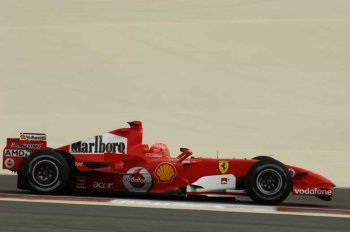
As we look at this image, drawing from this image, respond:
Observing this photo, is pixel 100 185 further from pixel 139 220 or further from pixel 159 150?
pixel 139 220

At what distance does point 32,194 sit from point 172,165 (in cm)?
228

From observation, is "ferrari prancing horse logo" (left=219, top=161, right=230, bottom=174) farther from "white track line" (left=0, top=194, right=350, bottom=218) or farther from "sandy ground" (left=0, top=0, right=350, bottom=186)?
"sandy ground" (left=0, top=0, right=350, bottom=186)

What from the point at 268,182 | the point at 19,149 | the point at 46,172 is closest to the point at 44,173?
the point at 46,172

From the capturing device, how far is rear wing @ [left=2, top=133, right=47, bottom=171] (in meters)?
10.7

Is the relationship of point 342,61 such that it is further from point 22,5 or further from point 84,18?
point 22,5

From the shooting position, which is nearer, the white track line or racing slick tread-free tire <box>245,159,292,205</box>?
the white track line

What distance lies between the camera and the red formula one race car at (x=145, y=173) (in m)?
10.2

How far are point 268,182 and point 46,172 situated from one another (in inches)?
136

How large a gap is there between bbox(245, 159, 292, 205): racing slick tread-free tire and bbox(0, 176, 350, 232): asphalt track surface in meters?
1.26

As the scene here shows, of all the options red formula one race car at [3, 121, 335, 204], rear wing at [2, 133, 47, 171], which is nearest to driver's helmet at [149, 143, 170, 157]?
red formula one race car at [3, 121, 335, 204]

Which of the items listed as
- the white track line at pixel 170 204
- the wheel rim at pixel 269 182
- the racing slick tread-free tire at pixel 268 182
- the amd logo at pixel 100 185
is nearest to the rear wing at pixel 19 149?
the white track line at pixel 170 204

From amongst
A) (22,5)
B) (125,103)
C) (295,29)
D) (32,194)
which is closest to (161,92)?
(125,103)

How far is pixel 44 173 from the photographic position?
10.5 m

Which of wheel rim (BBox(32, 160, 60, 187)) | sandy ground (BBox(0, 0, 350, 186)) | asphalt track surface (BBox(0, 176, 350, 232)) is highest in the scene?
sandy ground (BBox(0, 0, 350, 186))
